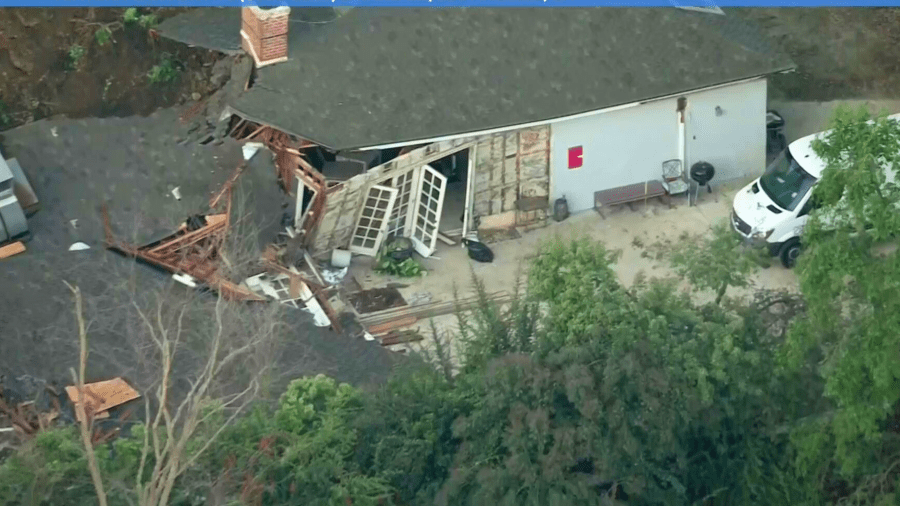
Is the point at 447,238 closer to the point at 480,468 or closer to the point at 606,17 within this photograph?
the point at 606,17

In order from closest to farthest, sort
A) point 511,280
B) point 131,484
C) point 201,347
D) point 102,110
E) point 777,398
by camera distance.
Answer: point 131,484, point 777,398, point 201,347, point 511,280, point 102,110

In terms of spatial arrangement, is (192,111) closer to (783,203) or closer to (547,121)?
(547,121)

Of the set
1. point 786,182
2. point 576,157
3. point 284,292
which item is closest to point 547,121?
point 576,157

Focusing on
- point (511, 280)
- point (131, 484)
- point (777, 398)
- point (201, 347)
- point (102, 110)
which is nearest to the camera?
point (131, 484)

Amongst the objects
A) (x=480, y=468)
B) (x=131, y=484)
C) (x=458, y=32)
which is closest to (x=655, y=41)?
(x=458, y=32)

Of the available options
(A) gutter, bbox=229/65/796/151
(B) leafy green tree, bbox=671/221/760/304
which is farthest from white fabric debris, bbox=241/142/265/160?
(B) leafy green tree, bbox=671/221/760/304

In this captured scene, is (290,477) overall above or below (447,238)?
above
